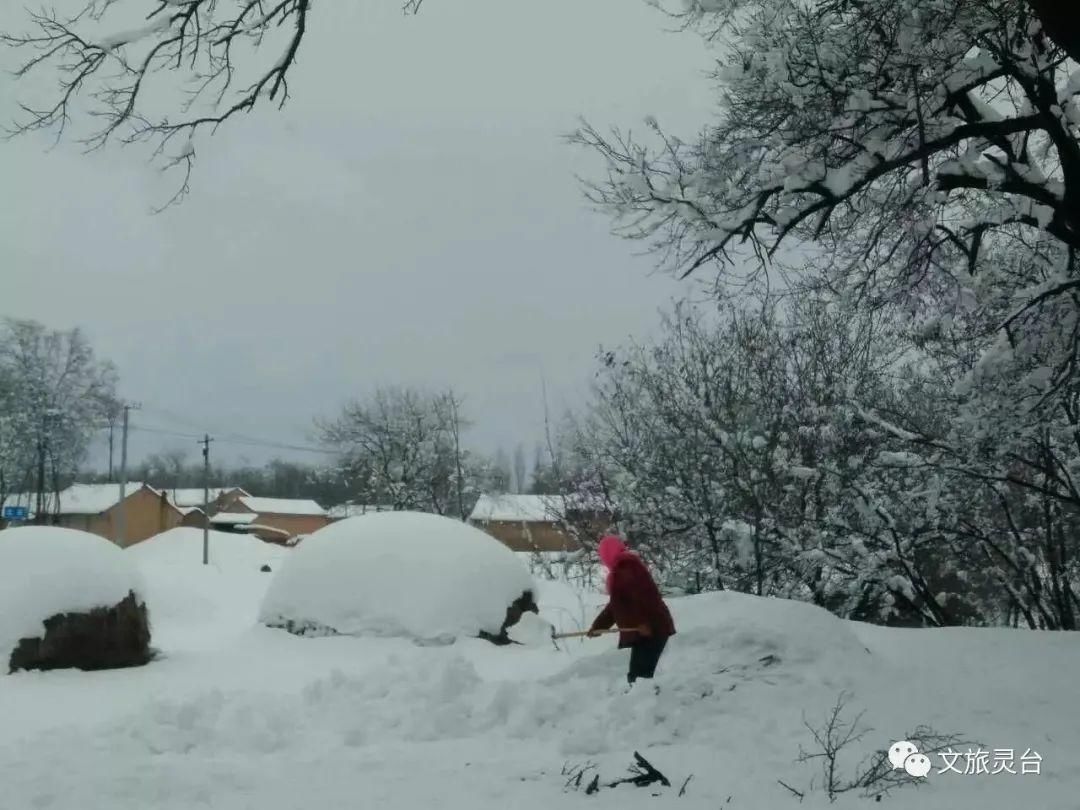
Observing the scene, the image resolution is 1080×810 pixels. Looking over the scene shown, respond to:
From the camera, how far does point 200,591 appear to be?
20500 millimetres

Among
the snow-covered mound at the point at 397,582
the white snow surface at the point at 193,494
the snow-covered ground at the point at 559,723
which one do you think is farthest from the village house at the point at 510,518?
the white snow surface at the point at 193,494

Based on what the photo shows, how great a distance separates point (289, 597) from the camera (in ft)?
41.6

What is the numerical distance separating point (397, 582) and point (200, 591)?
995cm

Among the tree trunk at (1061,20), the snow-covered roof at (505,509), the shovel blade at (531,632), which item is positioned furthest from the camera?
the snow-covered roof at (505,509)

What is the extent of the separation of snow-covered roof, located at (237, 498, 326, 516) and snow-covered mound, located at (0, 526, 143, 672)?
65739 millimetres

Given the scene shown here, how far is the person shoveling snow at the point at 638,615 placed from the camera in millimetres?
7328

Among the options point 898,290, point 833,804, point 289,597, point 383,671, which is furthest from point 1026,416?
point 289,597

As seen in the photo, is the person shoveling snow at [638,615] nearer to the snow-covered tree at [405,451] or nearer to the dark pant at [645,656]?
the dark pant at [645,656]

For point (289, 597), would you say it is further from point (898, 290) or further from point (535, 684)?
point (898, 290)

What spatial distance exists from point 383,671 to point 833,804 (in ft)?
15.0

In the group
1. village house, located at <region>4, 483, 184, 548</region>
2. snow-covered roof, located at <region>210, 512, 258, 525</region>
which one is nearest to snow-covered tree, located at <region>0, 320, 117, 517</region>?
village house, located at <region>4, 483, 184, 548</region>

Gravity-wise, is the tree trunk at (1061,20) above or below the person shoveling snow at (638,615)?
above

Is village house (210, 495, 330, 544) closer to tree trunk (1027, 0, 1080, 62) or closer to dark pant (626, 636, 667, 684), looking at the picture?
dark pant (626, 636, 667, 684)
